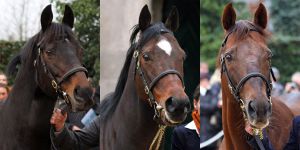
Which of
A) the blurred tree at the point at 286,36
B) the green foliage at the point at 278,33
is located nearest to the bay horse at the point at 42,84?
the green foliage at the point at 278,33

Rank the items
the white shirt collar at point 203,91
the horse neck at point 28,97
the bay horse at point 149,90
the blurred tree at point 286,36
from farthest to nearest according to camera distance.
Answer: the blurred tree at point 286,36
the white shirt collar at point 203,91
the horse neck at point 28,97
the bay horse at point 149,90

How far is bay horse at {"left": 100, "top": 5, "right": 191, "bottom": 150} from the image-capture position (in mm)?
3243

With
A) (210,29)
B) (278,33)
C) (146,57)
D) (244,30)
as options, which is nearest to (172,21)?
(146,57)

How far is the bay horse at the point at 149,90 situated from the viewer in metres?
3.24

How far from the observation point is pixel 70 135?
3.69 m

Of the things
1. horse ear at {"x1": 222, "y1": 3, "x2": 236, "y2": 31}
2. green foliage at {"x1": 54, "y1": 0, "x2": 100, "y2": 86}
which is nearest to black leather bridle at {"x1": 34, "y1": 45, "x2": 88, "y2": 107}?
horse ear at {"x1": 222, "y1": 3, "x2": 236, "y2": 31}

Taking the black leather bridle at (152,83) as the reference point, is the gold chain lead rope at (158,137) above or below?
below

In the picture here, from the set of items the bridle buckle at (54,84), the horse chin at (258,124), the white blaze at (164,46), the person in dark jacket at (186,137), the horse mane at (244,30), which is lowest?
the person in dark jacket at (186,137)

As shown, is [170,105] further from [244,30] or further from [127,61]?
[244,30]

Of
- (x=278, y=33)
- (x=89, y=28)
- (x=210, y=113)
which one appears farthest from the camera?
(x=278, y=33)

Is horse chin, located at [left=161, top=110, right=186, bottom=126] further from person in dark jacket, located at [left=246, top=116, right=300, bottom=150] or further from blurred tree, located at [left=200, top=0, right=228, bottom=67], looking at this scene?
blurred tree, located at [left=200, top=0, right=228, bottom=67]

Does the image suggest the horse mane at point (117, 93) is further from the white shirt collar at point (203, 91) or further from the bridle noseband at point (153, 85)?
the white shirt collar at point (203, 91)

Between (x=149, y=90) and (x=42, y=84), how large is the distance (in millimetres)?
716

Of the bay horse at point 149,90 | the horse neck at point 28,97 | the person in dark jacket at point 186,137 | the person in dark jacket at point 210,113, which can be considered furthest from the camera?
the person in dark jacket at point 210,113
